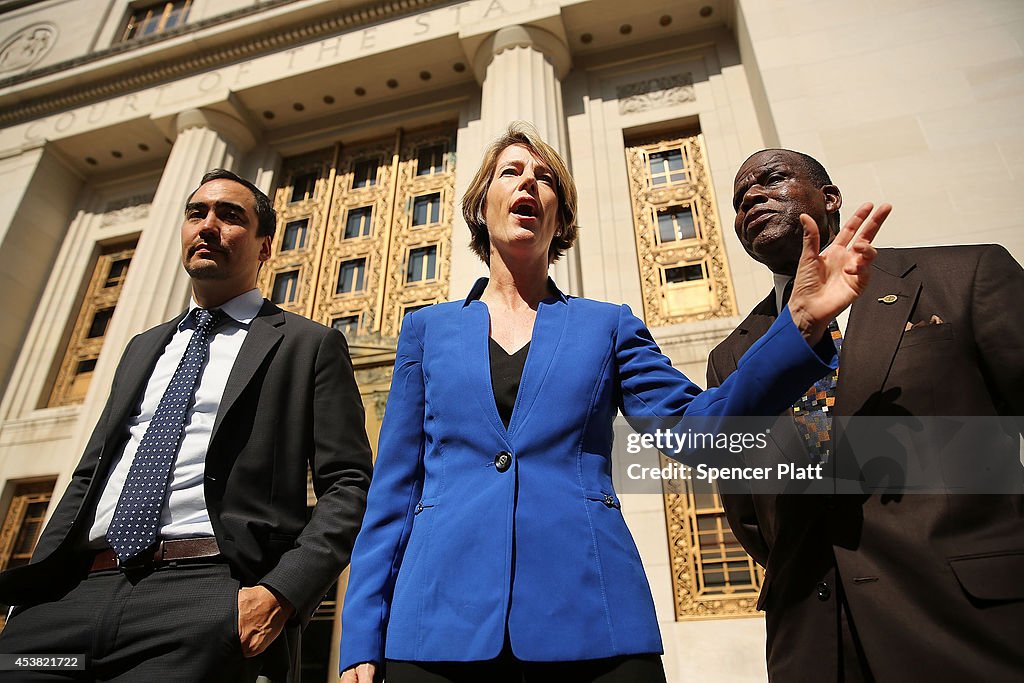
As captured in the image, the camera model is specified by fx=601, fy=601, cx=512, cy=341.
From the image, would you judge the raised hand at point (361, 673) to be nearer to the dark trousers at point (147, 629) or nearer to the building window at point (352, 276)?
the dark trousers at point (147, 629)

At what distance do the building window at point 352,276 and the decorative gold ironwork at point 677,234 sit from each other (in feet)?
14.1

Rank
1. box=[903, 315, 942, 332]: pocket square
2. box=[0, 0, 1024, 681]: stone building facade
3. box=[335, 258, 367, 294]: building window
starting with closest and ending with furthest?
box=[903, 315, 942, 332]: pocket square < box=[0, 0, 1024, 681]: stone building facade < box=[335, 258, 367, 294]: building window

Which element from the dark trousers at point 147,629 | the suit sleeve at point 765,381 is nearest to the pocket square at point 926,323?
the suit sleeve at point 765,381

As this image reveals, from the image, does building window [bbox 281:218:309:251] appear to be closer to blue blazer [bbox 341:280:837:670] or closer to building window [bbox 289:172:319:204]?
building window [bbox 289:172:319:204]

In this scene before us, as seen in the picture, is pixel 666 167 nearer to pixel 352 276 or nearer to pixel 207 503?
pixel 352 276

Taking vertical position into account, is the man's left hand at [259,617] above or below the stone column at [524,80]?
below

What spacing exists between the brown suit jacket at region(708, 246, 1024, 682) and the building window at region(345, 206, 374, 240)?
892 centimetres

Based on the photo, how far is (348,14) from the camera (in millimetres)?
10758

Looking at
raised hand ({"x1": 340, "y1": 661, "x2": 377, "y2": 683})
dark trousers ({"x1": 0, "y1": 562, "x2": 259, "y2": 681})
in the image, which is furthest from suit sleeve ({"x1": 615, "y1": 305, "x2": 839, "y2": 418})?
dark trousers ({"x1": 0, "y1": 562, "x2": 259, "y2": 681})

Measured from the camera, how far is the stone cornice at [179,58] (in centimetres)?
1074

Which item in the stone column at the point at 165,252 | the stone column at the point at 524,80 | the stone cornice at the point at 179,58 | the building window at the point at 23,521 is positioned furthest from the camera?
the stone cornice at the point at 179,58

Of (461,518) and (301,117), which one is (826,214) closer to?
(461,518)

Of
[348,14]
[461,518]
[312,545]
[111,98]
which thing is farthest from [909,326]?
[111,98]

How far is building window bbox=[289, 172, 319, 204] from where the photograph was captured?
1092cm
